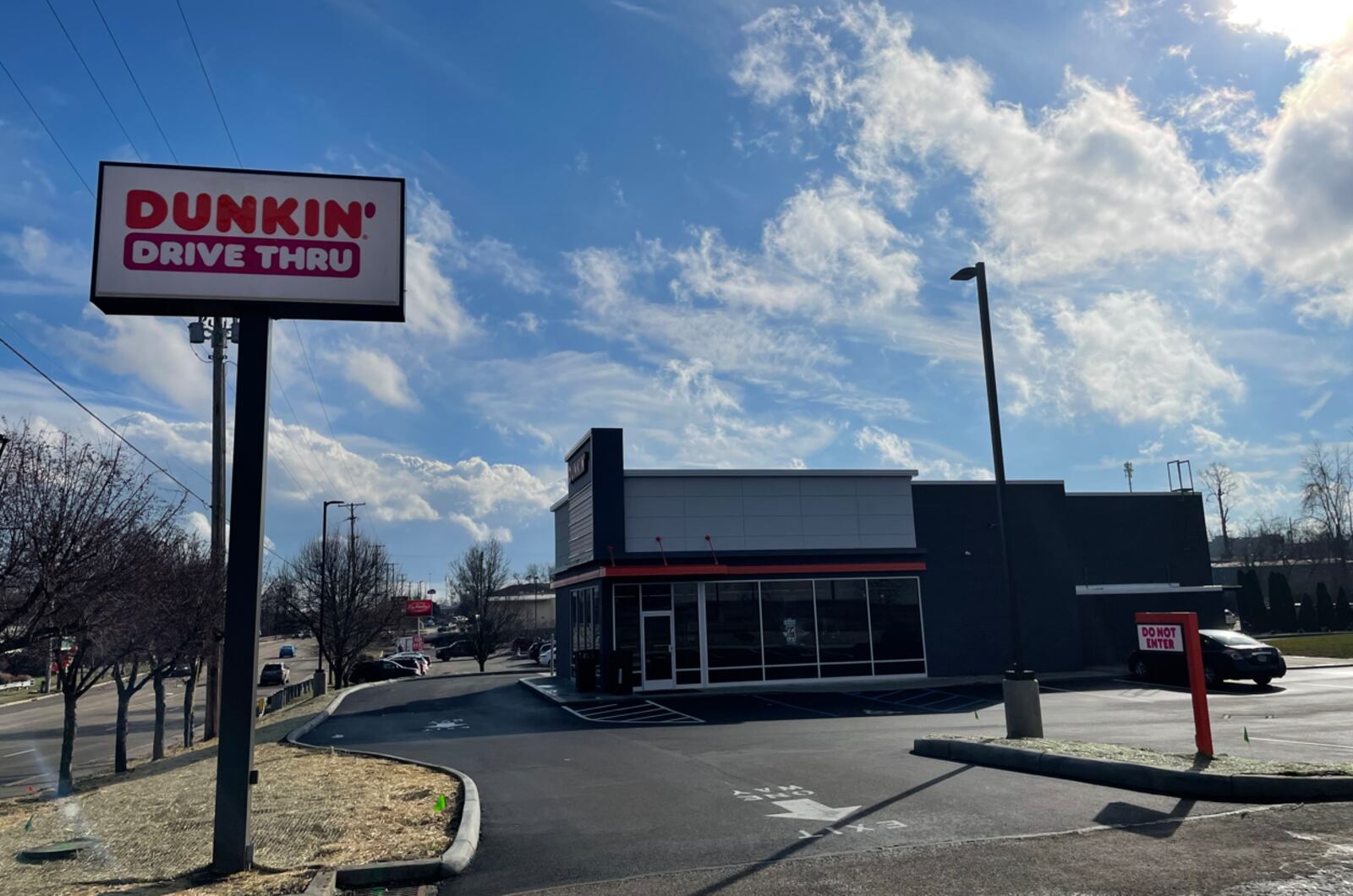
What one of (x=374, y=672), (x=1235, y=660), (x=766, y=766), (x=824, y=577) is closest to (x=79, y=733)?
(x=374, y=672)

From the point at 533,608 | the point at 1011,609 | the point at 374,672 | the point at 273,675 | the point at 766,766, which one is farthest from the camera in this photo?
the point at 533,608

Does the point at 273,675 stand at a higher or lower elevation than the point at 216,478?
lower

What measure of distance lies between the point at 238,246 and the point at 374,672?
3851 centimetres

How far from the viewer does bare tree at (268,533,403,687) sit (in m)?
45.5

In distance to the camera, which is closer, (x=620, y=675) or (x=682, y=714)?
(x=682, y=714)

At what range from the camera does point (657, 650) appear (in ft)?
89.7

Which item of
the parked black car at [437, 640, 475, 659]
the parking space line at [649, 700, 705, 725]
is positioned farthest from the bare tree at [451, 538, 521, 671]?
the parking space line at [649, 700, 705, 725]

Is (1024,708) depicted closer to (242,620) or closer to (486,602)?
(242,620)

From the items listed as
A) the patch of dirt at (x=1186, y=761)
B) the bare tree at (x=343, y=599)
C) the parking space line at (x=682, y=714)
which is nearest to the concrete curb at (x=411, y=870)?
the patch of dirt at (x=1186, y=761)

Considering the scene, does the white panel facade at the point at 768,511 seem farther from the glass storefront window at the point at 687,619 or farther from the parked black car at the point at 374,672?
the parked black car at the point at 374,672

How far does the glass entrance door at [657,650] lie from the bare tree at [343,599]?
21.6 m

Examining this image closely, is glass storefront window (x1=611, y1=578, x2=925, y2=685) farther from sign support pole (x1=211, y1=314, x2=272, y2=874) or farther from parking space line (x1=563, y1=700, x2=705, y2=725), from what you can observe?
sign support pole (x1=211, y1=314, x2=272, y2=874)

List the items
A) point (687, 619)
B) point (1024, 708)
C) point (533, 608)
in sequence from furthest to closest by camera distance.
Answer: point (533, 608) → point (687, 619) → point (1024, 708)

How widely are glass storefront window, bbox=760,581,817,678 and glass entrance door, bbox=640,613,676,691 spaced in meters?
2.95
